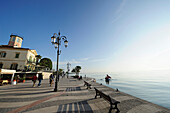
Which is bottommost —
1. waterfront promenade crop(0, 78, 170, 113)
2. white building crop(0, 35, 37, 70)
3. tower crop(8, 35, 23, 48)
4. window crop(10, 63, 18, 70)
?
waterfront promenade crop(0, 78, 170, 113)

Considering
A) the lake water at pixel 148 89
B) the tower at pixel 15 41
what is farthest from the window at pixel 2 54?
the lake water at pixel 148 89

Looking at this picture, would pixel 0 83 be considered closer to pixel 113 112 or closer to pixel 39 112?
pixel 39 112

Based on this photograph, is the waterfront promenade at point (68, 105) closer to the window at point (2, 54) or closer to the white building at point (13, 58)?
the white building at point (13, 58)

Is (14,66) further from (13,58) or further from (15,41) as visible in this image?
(15,41)

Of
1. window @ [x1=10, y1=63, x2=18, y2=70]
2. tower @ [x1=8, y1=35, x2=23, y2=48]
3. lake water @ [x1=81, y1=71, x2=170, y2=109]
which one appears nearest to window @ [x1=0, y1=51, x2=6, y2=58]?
window @ [x1=10, y1=63, x2=18, y2=70]

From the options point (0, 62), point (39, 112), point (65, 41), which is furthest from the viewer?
point (0, 62)

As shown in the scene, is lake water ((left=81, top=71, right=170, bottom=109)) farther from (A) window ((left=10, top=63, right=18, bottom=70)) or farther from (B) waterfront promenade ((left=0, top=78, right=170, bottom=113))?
(A) window ((left=10, top=63, right=18, bottom=70))

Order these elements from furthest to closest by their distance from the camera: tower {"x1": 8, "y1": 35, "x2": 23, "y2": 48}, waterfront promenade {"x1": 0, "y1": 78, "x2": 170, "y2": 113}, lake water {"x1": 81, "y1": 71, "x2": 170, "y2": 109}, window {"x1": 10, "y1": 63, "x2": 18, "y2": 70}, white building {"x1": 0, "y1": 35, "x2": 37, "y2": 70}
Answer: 1. tower {"x1": 8, "y1": 35, "x2": 23, "y2": 48}
2. window {"x1": 10, "y1": 63, "x2": 18, "y2": 70}
3. white building {"x1": 0, "y1": 35, "x2": 37, "y2": 70}
4. lake water {"x1": 81, "y1": 71, "x2": 170, "y2": 109}
5. waterfront promenade {"x1": 0, "y1": 78, "x2": 170, "y2": 113}

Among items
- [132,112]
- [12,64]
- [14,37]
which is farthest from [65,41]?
[14,37]

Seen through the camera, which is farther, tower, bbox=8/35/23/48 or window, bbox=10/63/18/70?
tower, bbox=8/35/23/48

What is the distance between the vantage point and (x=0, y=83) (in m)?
12.1

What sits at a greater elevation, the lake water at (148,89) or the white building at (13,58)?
the white building at (13,58)

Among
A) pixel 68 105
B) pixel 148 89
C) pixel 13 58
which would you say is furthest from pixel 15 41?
pixel 148 89

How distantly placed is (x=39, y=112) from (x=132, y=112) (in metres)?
4.98
